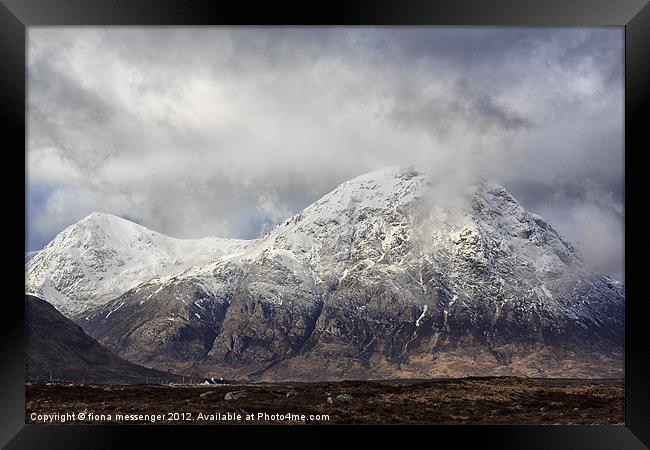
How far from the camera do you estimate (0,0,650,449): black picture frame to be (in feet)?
34.9

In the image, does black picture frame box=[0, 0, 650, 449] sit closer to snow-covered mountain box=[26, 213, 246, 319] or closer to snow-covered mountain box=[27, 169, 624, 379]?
snow-covered mountain box=[27, 169, 624, 379]

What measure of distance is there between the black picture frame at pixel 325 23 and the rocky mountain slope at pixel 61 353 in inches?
1548

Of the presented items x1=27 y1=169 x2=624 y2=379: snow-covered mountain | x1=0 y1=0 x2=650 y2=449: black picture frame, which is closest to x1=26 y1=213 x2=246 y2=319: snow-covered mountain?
x1=27 y1=169 x2=624 y2=379: snow-covered mountain

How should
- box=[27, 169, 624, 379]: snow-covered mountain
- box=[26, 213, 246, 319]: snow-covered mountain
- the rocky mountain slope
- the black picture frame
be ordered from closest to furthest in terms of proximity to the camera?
1. the black picture frame
2. the rocky mountain slope
3. box=[26, 213, 246, 319]: snow-covered mountain
4. box=[27, 169, 624, 379]: snow-covered mountain

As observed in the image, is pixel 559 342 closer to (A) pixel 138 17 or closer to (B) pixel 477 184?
(B) pixel 477 184

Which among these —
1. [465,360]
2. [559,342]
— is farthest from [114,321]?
[559,342]

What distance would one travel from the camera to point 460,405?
70.0 ft

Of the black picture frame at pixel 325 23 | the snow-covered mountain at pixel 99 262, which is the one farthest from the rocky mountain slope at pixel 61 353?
the black picture frame at pixel 325 23

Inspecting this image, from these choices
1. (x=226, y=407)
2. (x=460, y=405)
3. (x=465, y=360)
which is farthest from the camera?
(x=465, y=360)

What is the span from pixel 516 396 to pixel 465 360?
212 ft

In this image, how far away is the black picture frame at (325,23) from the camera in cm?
1064

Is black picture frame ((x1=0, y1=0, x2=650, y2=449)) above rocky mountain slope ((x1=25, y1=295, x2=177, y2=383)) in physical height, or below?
above

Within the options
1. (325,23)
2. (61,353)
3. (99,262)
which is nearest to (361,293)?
(99,262)

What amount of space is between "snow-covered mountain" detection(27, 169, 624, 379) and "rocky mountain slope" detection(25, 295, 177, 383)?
18672mm
